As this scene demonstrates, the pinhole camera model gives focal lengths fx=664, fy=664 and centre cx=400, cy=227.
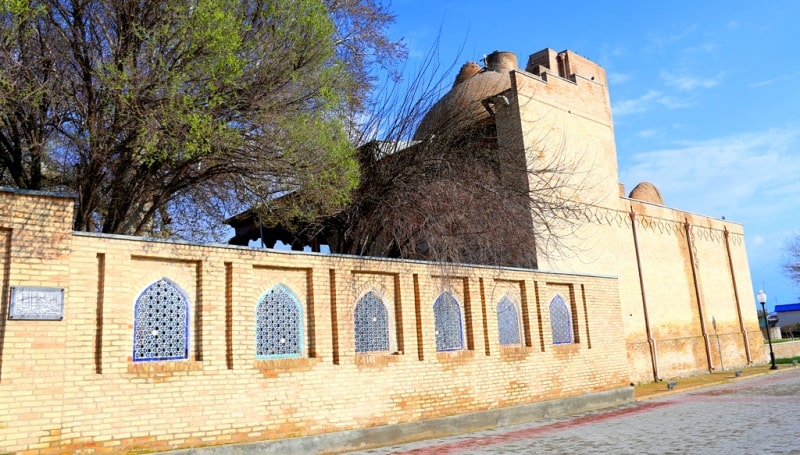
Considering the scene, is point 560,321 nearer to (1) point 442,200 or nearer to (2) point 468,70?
(1) point 442,200

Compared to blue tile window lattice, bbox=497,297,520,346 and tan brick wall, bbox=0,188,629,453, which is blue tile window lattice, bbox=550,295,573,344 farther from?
tan brick wall, bbox=0,188,629,453

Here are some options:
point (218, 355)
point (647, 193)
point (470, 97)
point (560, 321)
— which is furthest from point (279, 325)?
point (647, 193)

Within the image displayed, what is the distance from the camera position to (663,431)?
1057 cm

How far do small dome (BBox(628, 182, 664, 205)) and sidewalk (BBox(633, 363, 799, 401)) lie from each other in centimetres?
729

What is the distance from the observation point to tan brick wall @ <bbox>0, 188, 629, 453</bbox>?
23.7ft

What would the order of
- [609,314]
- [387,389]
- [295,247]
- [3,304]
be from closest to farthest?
[3,304] < [387,389] < [609,314] < [295,247]

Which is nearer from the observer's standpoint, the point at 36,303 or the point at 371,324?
the point at 36,303

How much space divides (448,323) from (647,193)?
60.0 ft

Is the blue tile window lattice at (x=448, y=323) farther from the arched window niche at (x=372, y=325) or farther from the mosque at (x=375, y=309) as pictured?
the arched window niche at (x=372, y=325)

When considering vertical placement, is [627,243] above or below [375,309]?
above

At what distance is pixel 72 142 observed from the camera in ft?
30.9

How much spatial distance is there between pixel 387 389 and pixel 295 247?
8.92 meters

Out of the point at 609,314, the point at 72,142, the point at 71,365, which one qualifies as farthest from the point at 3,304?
the point at 609,314

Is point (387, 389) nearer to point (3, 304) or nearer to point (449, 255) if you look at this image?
point (449, 255)
